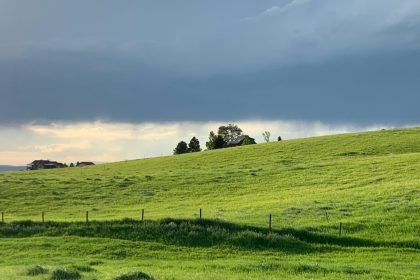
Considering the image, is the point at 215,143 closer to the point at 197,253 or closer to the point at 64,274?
the point at 197,253

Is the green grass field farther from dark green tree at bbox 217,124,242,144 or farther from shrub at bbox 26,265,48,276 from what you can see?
dark green tree at bbox 217,124,242,144

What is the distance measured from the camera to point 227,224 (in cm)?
3148

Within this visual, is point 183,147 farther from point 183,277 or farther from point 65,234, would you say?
point 183,277

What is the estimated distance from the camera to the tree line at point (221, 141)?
511 ft

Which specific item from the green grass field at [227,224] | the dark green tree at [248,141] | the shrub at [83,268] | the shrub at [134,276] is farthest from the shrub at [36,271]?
the dark green tree at [248,141]

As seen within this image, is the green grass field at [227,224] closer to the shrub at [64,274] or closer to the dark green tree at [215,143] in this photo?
the shrub at [64,274]

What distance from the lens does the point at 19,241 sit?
3059cm

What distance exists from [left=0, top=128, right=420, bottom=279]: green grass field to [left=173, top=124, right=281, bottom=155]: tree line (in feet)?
293

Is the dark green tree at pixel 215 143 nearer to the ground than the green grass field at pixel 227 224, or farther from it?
farther from it

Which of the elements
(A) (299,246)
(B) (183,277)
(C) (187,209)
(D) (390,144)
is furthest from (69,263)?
(D) (390,144)

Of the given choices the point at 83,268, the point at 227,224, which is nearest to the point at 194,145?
the point at 227,224

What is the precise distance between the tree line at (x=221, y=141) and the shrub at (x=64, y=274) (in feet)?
424

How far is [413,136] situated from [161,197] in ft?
172

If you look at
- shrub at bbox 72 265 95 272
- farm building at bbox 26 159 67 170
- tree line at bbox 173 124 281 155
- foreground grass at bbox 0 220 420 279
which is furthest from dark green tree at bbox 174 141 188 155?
shrub at bbox 72 265 95 272
